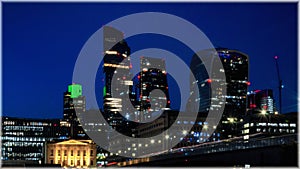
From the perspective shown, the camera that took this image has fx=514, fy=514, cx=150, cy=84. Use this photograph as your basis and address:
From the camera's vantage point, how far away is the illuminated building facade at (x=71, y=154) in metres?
176

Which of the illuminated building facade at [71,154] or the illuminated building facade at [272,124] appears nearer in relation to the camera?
the illuminated building facade at [272,124]

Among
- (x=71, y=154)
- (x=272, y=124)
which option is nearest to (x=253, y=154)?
(x=272, y=124)

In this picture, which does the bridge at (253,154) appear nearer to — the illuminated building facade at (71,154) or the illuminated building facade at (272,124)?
the illuminated building facade at (272,124)

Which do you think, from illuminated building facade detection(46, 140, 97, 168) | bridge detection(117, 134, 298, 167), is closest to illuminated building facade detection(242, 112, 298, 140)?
illuminated building facade detection(46, 140, 97, 168)

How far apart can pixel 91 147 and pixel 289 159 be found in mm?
138026

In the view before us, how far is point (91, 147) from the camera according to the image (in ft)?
606

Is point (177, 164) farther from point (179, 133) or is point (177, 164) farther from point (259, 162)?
point (179, 133)

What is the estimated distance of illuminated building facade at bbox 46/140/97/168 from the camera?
577ft

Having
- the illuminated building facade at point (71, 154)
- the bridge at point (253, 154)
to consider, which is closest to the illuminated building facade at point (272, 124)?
the illuminated building facade at point (71, 154)

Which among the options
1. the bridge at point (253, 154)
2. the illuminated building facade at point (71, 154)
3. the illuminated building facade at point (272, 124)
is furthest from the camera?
the illuminated building facade at point (71, 154)

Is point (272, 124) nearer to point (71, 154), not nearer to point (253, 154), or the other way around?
point (71, 154)

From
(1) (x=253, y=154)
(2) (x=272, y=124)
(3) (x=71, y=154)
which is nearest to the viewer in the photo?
(1) (x=253, y=154)

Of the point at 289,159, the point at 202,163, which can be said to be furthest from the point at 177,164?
the point at 289,159

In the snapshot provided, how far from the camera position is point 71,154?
179000mm
